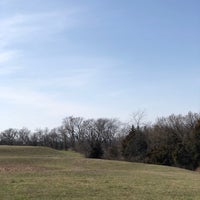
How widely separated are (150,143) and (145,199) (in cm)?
5887

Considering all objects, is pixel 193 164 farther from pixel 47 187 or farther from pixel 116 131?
pixel 116 131

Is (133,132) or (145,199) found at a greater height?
(133,132)

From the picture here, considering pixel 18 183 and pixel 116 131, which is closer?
pixel 18 183

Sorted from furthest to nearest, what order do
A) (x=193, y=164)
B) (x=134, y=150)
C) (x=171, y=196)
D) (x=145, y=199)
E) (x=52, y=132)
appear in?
(x=52, y=132), (x=134, y=150), (x=193, y=164), (x=171, y=196), (x=145, y=199)

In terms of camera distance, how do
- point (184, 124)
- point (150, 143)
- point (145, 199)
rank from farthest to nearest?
1. point (184, 124)
2. point (150, 143)
3. point (145, 199)

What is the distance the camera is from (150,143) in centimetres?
7462

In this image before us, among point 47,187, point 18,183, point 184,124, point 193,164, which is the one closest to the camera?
point 47,187

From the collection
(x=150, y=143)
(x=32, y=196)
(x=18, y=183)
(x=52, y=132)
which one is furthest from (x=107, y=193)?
(x=52, y=132)

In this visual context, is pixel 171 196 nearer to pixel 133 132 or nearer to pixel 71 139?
pixel 133 132

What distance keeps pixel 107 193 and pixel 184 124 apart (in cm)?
7326

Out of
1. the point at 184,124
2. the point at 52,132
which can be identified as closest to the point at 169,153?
the point at 184,124

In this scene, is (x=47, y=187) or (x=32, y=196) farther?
(x=47, y=187)

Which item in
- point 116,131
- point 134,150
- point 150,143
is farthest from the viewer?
point 116,131

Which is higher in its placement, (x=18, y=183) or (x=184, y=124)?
(x=184, y=124)
